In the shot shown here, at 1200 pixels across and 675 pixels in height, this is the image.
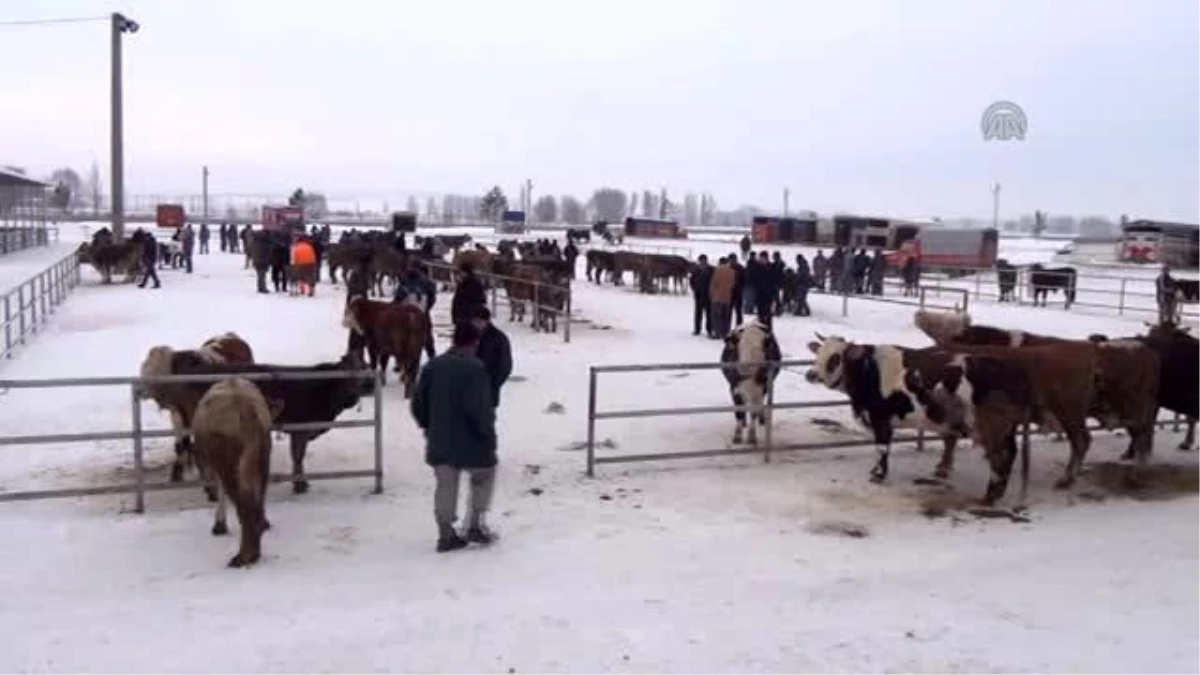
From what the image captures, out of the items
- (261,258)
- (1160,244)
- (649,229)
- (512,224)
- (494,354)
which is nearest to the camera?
(494,354)

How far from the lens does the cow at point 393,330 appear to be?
12.6m

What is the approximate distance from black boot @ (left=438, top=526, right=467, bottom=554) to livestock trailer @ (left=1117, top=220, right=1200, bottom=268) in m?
47.1

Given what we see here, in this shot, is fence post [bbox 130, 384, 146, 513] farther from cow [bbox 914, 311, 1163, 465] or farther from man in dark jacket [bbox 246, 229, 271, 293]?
man in dark jacket [bbox 246, 229, 271, 293]

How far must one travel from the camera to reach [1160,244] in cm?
4991

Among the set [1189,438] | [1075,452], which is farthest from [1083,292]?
[1075,452]

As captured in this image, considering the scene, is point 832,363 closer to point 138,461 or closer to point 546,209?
point 138,461

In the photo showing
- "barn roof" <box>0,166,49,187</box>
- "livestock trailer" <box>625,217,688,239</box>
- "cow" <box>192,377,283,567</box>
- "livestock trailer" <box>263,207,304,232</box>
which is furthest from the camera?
"livestock trailer" <box>625,217,688,239</box>

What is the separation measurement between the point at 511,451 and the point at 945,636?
5.00m

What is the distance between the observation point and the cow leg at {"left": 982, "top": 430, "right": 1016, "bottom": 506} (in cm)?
824

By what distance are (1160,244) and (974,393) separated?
47.8 metres

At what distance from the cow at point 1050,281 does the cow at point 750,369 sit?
2054cm

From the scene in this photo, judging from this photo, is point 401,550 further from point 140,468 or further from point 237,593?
point 140,468

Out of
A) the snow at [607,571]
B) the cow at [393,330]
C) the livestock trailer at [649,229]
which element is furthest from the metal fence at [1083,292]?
the livestock trailer at [649,229]

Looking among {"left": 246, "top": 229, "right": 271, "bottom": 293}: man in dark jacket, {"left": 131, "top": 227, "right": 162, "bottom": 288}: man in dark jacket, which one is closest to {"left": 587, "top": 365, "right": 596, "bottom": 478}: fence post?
{"left": 246, "top": 229, "right": 271, "bottom": 293}: man in dark jacket
